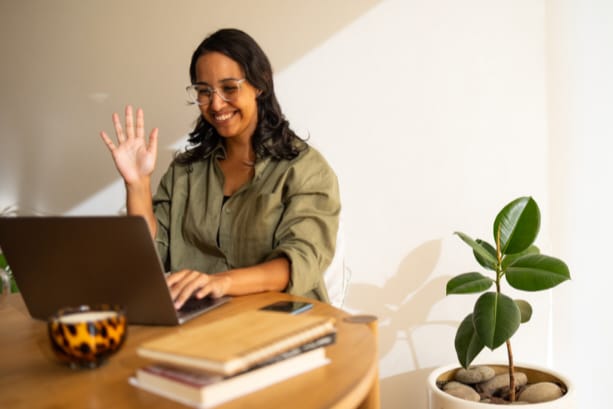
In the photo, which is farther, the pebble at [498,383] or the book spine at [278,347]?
the pebble at [498,383]

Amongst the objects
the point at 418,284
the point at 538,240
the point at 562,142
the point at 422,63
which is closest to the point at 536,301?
the point at 538,240

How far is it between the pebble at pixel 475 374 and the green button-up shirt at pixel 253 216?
1.98 ft

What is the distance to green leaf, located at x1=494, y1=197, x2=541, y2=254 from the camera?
189 centimetres

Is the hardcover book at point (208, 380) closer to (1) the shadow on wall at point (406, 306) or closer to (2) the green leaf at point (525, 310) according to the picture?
(2) the green leaf at point (525, 310)

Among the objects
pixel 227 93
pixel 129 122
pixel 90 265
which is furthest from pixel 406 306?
pixel 90 265

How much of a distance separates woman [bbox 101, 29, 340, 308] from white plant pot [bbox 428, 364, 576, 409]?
0.50 meters

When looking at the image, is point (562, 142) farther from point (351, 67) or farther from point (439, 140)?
point (351, 67)

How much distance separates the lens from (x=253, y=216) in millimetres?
1826

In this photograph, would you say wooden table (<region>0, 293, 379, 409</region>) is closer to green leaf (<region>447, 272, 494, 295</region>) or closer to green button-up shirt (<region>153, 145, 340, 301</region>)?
green button-up shirt (<region>153, 145, 340, 301</region>)

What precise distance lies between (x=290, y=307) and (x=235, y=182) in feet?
2.82

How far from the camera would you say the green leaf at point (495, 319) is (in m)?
1.81

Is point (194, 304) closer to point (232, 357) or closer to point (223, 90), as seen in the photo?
point (232, 357)

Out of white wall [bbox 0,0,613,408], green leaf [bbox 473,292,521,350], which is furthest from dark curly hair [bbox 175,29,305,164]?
green leaf [bbox 473,292,521,350]

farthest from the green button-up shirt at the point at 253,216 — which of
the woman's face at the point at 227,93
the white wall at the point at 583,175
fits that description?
the white wall at the point at 583,175
